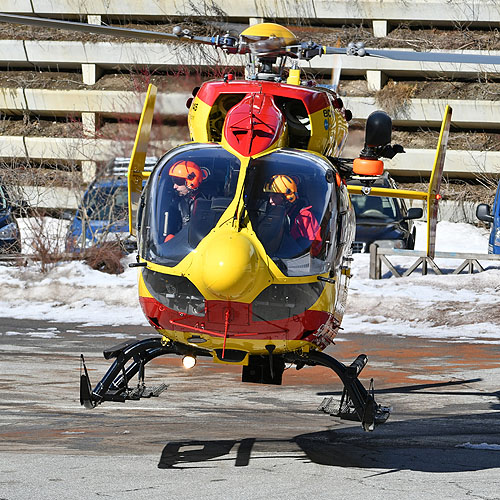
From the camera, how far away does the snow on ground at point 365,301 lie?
1380 centimetres

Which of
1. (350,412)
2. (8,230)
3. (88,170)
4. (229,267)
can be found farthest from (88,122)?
(229,267)

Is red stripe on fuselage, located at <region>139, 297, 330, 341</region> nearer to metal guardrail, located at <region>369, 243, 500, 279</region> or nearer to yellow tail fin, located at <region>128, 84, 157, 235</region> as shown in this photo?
yellow tail fin, located at <region>128, 84, 157, 235</region>

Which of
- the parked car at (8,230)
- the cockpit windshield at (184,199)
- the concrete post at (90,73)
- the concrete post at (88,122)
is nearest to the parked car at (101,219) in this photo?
the parked car at (8,230)

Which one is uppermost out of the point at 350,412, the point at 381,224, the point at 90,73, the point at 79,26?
the point at 79,26

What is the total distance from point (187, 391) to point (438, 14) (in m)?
18.8

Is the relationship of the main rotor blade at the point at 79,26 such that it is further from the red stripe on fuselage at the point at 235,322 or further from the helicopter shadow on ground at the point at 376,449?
the helicopter shadow on ground at the point at 376,449

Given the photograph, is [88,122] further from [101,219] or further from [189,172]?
[189,172]

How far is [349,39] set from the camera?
26.1 m

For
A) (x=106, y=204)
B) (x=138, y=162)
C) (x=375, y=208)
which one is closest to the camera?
(x=138, y=162)

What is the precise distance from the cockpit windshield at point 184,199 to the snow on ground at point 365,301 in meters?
6.98

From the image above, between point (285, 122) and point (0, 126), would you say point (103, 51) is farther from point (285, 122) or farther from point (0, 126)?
point (285, 122)

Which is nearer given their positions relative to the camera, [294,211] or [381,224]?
[294,211]

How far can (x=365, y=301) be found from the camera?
14.5 metres

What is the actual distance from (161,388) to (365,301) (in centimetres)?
758
